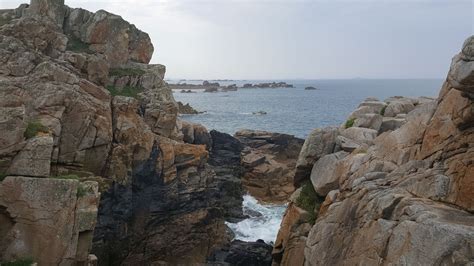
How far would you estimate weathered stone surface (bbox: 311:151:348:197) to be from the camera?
2189 cm

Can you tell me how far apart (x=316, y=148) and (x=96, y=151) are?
1328cm

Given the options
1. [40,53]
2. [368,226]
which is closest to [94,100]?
[40,53]

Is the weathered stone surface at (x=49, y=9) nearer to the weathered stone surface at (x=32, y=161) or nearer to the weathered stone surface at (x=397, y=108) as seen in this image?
the weathered stone surface at (x=32, y=161)

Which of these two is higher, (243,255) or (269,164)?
(269,164)

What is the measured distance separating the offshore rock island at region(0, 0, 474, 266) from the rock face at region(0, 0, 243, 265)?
82 millimetres

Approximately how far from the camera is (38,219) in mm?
18219

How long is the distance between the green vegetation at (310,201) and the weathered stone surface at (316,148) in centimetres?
114

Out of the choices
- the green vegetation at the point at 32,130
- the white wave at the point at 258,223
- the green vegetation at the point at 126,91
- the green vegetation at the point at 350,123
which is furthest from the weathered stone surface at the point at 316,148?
the green vegetation at the point at 126,91

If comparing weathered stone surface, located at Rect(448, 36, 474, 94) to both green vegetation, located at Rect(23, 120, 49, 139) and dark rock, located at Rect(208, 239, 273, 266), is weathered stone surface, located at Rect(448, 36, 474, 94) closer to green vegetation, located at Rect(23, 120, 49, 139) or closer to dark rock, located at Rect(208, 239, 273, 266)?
green vegetation, located at Rect(23, 120, 49, 139)

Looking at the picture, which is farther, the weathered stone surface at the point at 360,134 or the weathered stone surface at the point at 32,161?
the weathered stone surface at the point at 360,134

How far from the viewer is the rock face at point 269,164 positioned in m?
45.3

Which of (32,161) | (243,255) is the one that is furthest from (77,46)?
(243,255)

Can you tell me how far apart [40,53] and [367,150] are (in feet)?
68.6

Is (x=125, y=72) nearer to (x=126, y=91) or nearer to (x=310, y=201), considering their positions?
(x=126, y=91)
